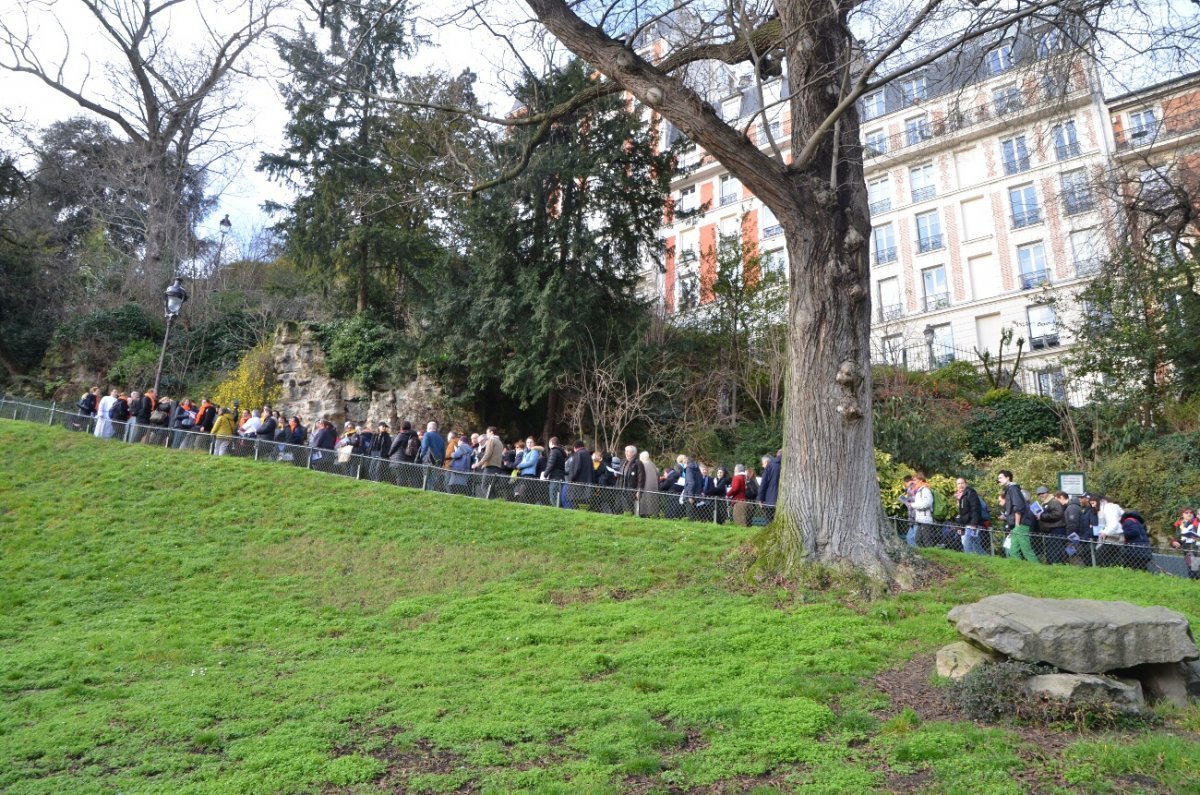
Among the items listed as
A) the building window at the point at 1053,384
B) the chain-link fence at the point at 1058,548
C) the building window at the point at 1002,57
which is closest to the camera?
the building window at the point at 1002,57

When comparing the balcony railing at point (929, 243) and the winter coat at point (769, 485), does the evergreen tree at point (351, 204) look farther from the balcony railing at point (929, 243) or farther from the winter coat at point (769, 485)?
the balcony railing at point (929, 243)

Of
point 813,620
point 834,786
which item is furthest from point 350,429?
point 834,786

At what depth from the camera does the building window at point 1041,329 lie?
33125mm

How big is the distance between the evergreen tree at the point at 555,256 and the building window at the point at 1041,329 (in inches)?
718

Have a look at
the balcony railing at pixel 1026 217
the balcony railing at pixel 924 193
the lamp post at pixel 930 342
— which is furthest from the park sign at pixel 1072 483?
the balcony railing at pixel 924 193

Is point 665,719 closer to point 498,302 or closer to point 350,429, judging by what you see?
point 350,429

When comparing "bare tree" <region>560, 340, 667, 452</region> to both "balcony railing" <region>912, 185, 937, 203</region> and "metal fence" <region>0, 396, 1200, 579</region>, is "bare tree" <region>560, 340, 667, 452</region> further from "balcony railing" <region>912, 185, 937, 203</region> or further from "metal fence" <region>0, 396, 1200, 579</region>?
"balcony railing" <region>912, 185, 937, 203</region>

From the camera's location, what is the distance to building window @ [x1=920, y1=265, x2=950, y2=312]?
37.3 m

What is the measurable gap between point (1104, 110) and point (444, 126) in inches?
1292

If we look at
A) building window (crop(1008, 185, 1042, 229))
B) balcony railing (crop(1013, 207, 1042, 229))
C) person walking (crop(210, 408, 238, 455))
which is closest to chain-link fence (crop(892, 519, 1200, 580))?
person walking (crop(210, 408, 238, 455))

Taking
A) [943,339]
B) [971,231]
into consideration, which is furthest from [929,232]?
[943,339]

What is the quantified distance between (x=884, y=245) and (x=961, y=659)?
3538 cm

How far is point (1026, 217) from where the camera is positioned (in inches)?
1416

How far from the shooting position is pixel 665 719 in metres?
6.99
